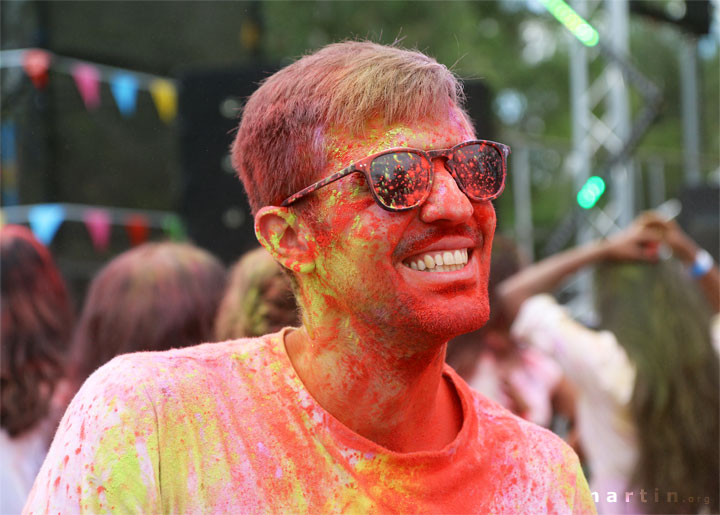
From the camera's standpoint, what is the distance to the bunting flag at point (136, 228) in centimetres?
644

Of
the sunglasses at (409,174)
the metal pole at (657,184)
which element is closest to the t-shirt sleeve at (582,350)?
the sunglasses at (409,174)

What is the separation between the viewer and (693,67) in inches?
389

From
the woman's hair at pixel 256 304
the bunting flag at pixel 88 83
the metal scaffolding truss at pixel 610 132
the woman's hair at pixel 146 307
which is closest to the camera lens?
the woman's hair at pixel 256 304

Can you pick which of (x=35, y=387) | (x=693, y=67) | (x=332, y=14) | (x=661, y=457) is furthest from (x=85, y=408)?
(x=332, y=14)

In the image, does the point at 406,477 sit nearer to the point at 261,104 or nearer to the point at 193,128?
the point at 261,104

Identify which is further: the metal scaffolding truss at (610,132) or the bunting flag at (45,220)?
the metal scaffolding truss at (610,132)

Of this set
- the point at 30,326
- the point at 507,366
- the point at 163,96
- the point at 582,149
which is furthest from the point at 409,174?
the point at 582,149

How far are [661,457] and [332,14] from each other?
1068 centimetres

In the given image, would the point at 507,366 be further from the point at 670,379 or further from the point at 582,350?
the point at 670,379

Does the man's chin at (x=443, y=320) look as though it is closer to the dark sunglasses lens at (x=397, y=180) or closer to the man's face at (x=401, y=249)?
the man's face at (x=401, y=249)

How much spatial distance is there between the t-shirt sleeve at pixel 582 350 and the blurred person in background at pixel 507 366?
0.42ft

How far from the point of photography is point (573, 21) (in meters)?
4.20

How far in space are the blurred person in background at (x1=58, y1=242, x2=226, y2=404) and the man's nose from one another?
52.4 inches

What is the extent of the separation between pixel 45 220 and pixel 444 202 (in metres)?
4.91
